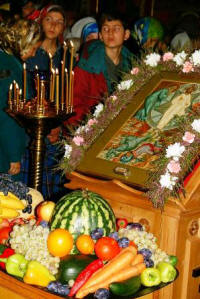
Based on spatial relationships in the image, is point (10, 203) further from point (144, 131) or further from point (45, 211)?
point (144, 131)

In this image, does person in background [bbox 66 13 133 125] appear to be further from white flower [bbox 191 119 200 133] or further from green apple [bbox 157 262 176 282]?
green apple [bbox 157 262 176 282]

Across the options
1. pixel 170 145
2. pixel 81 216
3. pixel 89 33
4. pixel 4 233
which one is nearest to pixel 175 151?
pixel 170 145

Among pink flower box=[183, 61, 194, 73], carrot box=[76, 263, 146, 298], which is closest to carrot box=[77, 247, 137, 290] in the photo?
carrot box=[76, 263, 146, 298]

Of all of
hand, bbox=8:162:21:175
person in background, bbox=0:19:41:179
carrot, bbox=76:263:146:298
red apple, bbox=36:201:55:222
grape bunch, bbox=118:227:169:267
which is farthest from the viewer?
hand, bbox=8:162:21:175

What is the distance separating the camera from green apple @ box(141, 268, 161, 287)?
190 cm

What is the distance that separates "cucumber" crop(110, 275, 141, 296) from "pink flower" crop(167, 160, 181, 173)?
56 cm

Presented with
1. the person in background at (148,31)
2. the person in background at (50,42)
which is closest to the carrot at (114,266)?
the person in background at (50,42)

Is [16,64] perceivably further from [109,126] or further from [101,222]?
[101,222]

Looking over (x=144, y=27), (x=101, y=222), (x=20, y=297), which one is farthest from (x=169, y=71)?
(x=144, y=27)

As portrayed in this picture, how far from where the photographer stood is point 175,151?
7.39ft

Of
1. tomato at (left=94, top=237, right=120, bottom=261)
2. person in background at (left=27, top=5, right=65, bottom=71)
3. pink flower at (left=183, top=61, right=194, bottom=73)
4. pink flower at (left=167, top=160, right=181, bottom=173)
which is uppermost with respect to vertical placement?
person in background at (left=27, top=5, right=65, bottom=71)

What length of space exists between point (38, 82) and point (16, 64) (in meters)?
0.63

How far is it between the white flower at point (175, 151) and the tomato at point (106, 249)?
0.52m

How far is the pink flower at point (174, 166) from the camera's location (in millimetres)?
2223
